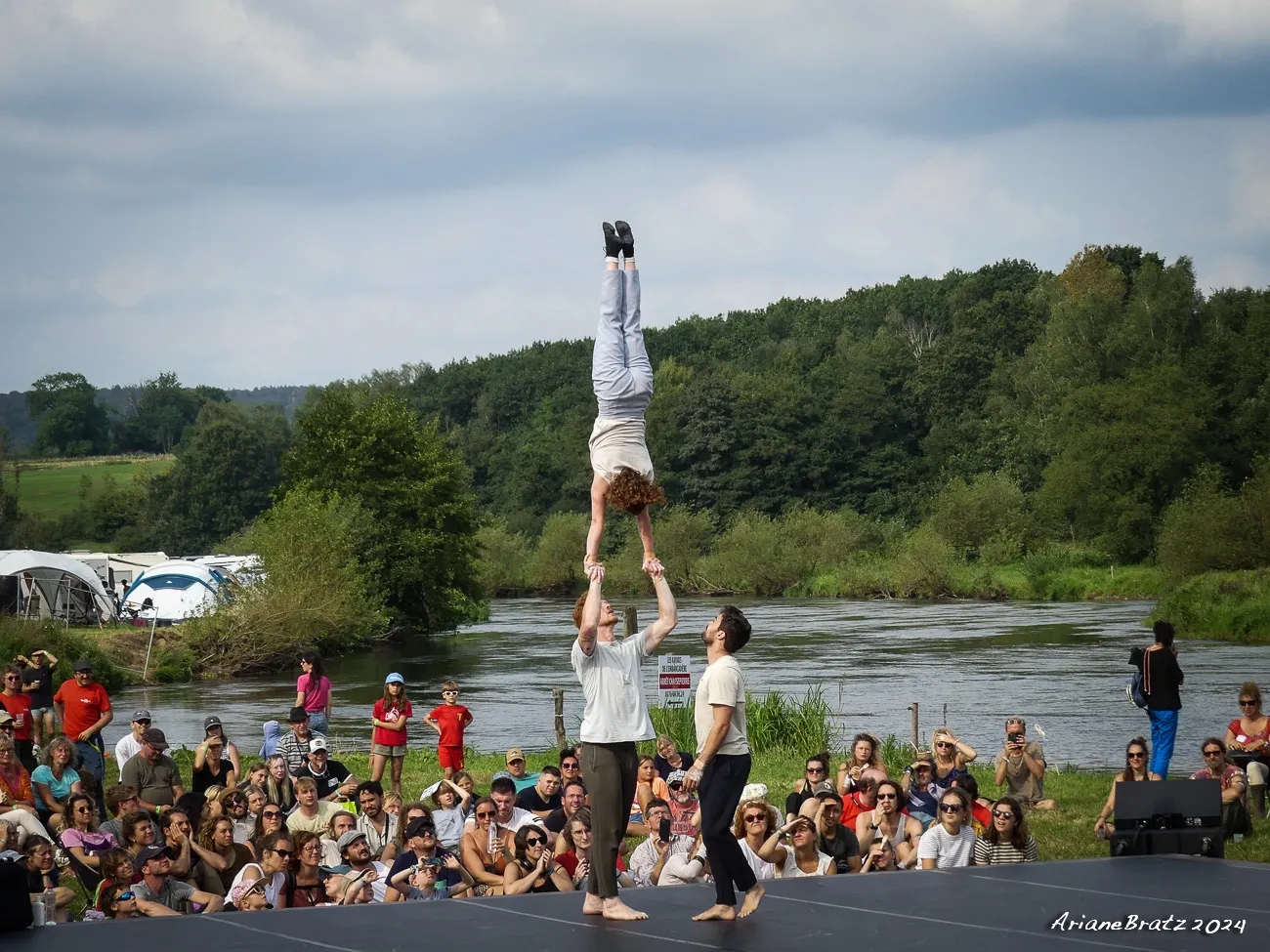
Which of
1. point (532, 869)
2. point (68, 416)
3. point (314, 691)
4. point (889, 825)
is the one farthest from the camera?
point (68, 416)

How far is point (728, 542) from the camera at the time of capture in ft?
232

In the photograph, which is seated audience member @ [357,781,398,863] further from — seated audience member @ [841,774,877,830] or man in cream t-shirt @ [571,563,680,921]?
man in cream t-shirt @ [571,563,680,921]

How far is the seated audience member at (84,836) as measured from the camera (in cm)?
1069

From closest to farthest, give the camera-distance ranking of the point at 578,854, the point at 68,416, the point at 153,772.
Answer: the point at 578,854 → the point at 153,772 → the point at 68,416

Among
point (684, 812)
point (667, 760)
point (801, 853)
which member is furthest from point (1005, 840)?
point (667, 760)

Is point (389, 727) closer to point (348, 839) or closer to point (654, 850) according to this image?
point (348, 839)

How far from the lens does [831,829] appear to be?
1065 centimetres


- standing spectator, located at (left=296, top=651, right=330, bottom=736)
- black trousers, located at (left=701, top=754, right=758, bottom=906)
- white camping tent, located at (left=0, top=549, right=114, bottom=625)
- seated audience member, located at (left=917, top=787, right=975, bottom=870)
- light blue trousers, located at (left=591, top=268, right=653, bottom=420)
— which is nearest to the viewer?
black trousers, located at (left=701, top=754, right=758, bottom=906)

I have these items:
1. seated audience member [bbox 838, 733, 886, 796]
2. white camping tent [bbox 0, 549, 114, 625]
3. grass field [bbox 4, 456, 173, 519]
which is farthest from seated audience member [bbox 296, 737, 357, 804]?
A: grass field [bbox 4, 456, 173, 519]

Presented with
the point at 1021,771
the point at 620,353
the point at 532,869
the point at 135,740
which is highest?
the point at 620,353

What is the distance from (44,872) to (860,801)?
6024 mm

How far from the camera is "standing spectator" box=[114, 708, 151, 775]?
12664 millimetres

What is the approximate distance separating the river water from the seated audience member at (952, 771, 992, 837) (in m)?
7.27

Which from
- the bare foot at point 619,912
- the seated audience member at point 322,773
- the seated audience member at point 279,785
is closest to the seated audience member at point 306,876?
the seated audience member at point 279,785
